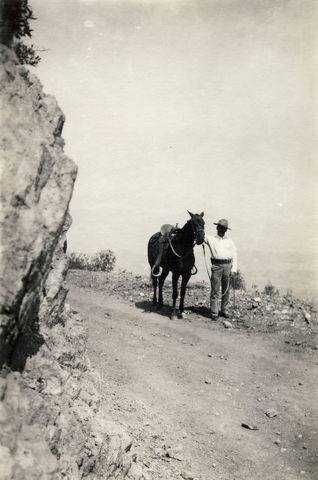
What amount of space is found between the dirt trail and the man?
0.77m

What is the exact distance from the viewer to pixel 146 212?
44.5 m

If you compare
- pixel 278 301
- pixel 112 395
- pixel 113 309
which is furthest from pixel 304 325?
pixel 112 395

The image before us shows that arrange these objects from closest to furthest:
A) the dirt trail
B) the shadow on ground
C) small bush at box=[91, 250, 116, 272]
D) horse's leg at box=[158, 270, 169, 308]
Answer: the dirt trail
horse's leg at box=[158, 270, 169, 308]
the shadow on ground
small bush at box=[91, 250, 116, 272]

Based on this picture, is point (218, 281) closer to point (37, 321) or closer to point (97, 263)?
point (37, 321)

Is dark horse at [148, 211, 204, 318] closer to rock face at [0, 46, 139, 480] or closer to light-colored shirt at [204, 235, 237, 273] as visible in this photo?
light-colored shirt at [204, 235, 237, 273]

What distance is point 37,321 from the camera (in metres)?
3.51

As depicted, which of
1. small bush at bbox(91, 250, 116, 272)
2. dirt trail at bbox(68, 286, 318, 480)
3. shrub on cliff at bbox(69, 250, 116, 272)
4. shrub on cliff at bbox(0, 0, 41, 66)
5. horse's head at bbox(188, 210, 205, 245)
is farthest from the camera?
small bush at bbox(91, 250, 116, 272)

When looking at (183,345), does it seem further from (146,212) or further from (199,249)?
(146,212)

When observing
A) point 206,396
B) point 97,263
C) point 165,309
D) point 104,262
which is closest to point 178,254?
point 165,309

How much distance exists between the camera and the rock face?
2.37 meters

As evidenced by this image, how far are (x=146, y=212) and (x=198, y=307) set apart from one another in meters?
33.8

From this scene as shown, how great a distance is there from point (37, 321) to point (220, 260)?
6997mm

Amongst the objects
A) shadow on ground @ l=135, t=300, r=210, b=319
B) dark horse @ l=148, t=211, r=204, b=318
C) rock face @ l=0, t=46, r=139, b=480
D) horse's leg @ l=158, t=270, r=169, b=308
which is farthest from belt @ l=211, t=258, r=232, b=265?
rock face @ l=0, t=46, r=139, b=480

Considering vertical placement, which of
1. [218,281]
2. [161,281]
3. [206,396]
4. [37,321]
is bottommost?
[206,396]
